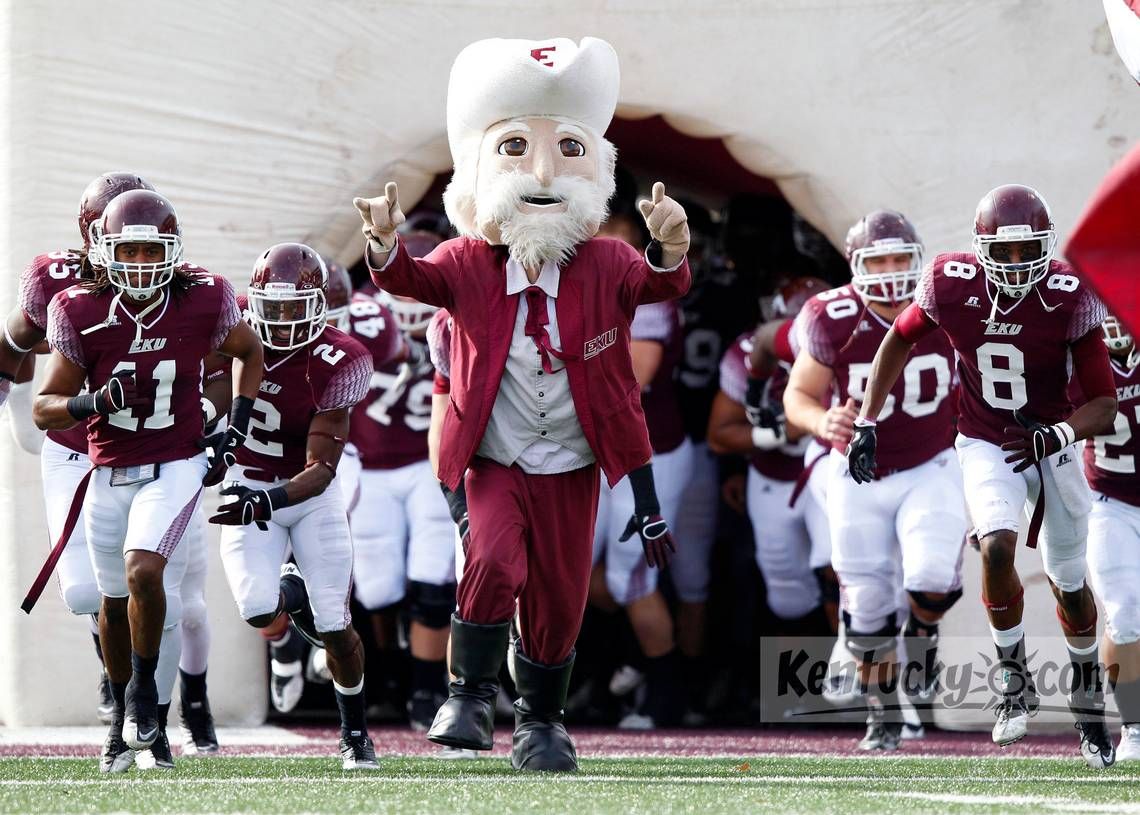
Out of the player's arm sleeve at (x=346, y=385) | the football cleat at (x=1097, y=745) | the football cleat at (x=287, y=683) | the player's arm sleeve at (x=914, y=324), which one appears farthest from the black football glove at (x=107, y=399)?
the football cleat at (x=1097, y=745)

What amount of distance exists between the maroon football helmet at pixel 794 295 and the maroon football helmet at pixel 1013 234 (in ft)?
6.59

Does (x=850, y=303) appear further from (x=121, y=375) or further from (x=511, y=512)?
(x=121, y=375)

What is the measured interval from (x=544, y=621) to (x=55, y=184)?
292cm

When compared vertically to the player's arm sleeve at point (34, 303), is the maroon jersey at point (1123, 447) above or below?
below

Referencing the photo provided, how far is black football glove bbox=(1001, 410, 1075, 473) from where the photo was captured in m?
4.78

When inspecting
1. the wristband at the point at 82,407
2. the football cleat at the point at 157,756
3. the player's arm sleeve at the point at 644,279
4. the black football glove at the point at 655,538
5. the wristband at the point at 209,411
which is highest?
the player's arm sleeve at the point at 644,279

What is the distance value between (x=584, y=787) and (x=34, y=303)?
2.11 meters

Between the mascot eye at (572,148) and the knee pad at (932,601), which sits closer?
the mascot eye at (572,148)

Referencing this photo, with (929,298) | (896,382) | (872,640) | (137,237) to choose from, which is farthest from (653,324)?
(137,237)

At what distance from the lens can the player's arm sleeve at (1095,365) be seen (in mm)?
4930

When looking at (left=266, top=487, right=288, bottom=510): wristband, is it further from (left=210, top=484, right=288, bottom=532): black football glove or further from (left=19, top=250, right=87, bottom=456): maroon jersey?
(left=19, top=250, right=87, bottom=456): maroon jersey

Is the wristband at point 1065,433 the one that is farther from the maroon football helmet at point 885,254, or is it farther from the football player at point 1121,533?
the maroon football helmet at point 885,254

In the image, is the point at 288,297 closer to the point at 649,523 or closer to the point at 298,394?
the point at 298,394

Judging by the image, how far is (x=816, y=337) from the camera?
19.7 feet
